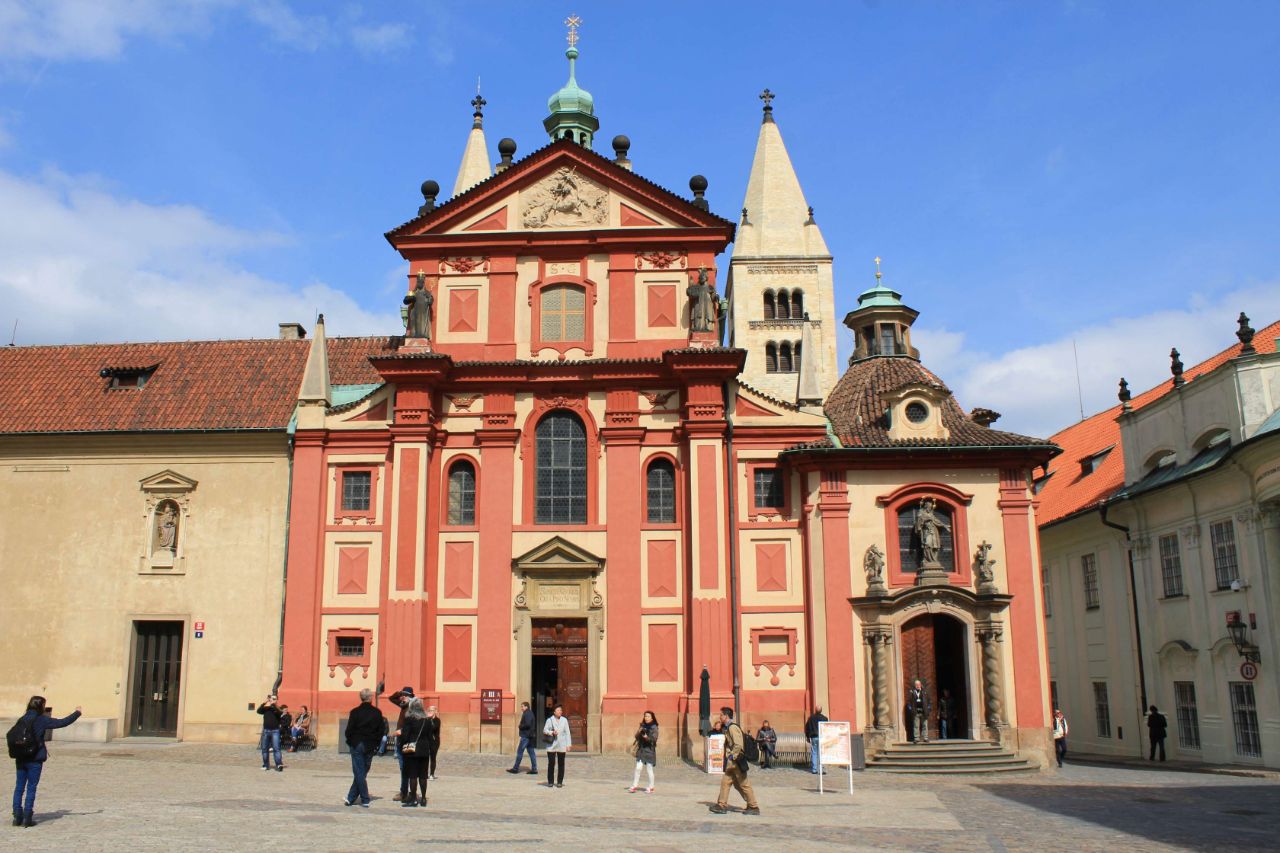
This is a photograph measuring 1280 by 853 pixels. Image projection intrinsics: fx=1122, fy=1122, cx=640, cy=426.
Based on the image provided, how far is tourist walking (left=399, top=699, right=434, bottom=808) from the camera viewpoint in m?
16.1

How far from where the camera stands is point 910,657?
28.1 metres

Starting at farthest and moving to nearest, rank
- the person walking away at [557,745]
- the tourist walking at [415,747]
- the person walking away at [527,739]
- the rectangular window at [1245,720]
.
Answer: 1. the rectangular window at [1245,720]
2. the person walking away at [527,739]
3. the person walking away at [557,745]
4. the tourist walking at [415,747]

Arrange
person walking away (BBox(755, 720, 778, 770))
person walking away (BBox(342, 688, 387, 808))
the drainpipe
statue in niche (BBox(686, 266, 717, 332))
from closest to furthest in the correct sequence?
1. person walking away (BBox(342, 688, 387, 808))
2. person walking away (BBox(755, 720, 778, 770))
3. statue in niche (BBox(686, 266, 717, 332))
4. the drainpipe

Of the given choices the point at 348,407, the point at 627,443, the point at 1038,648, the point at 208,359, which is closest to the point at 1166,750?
the point at 1038,648

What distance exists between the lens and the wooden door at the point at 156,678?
2988 centimetres

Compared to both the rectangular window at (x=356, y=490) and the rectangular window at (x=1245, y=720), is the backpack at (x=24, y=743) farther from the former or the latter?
the rectangular window at (x=1245, y=720)

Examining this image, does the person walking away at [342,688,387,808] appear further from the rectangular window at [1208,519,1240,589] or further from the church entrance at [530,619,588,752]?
the rectangular window at [1208,519,1240,589]

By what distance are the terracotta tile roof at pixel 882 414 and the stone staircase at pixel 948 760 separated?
24.6 feet

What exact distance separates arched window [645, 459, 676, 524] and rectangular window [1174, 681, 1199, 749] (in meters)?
14.7

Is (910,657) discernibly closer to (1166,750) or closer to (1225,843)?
(1166,750)

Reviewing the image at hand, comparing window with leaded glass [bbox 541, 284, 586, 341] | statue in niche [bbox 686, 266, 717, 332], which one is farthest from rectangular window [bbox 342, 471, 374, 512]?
statue in niche [bbox 686, 266, 717, 332]

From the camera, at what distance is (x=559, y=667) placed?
2880 cm

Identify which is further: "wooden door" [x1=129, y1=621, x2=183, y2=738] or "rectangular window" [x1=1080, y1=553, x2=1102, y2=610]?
"rectangular window" [x1=1080, y1=553, x2=1102, y2=610]

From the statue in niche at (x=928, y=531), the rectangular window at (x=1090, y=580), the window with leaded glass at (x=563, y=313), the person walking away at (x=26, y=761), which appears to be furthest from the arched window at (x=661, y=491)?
the person walking away at (x=26, y=761)
